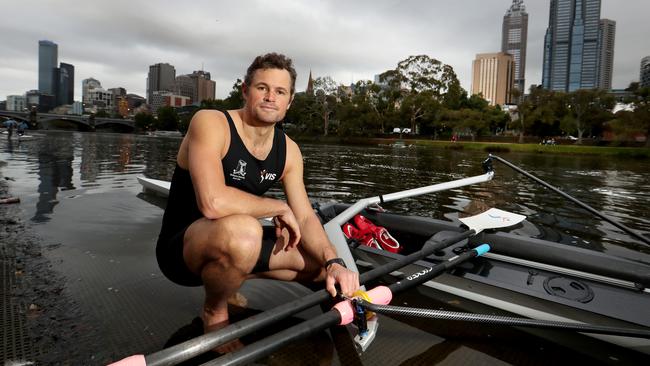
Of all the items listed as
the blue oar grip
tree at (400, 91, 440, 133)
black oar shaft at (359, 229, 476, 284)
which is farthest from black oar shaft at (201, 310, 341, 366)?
tree at (400, 91, 440, 133)

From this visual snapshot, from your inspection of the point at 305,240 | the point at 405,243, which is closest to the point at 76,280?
the point at 305,240

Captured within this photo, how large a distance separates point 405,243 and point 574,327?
263 centimetres

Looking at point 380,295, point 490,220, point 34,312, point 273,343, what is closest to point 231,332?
point 273,343

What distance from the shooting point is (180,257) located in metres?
2.44

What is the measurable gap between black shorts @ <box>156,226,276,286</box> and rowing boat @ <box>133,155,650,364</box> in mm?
749

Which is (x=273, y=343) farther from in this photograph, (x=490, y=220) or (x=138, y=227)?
(x=138, y=227)

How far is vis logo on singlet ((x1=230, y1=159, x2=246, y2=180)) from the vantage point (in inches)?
99.0

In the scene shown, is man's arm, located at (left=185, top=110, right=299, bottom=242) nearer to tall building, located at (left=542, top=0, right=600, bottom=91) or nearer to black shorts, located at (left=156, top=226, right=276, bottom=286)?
black shorts, located at (left=156, top=226, right=276, bottom=286)

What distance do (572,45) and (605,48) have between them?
13619mm

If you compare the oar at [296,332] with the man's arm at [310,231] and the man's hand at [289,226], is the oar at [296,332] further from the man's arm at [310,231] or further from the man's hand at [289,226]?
the man's hand at [289,226]

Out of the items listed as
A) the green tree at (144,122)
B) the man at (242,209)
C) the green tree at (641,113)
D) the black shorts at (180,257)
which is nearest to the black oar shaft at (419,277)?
the man at (242,209)

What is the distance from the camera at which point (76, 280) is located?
3795 millimetres

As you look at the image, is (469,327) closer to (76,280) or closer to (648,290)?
(648,290)

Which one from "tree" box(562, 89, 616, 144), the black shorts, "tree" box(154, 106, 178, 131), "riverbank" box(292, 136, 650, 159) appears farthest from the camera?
"tree" box(154, 106, 178, 131)
